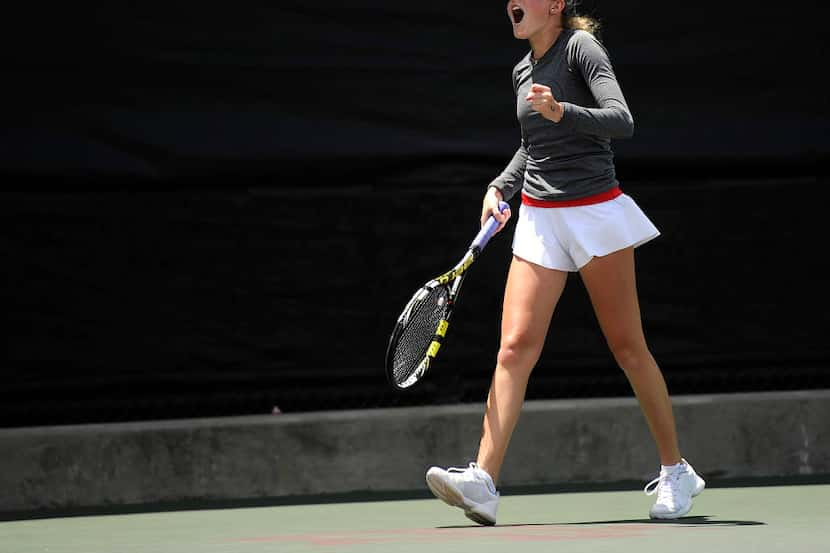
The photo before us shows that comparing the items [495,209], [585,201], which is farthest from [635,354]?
[495,209]

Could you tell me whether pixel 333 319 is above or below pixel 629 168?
below

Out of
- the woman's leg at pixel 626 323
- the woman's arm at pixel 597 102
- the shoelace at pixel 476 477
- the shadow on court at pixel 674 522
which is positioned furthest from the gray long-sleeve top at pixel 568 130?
the shadow on court at pixel 674 522

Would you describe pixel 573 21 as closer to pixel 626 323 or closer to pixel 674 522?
pixel 626 323

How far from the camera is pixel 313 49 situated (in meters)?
6.75

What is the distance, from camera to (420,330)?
17.8 feet

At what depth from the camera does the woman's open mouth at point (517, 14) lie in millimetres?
5340

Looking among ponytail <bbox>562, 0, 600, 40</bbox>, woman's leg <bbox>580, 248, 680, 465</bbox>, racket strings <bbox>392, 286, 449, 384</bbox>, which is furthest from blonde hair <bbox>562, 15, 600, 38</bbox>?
racket strings <bbox>392, 286, 449, 384</bbox>

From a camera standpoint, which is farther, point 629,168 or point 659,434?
point 629,168

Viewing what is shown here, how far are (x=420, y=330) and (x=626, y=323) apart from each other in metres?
0.61

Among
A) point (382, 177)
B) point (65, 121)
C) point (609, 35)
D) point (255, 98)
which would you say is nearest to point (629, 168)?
point (609, 35)

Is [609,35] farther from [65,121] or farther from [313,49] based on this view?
[65,121]

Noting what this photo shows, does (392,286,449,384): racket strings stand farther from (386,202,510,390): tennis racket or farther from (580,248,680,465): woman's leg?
(580,248,680,465): woman's leg

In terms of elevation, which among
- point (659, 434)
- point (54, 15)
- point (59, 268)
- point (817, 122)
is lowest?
point (659, 434)

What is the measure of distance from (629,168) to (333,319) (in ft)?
4.06
